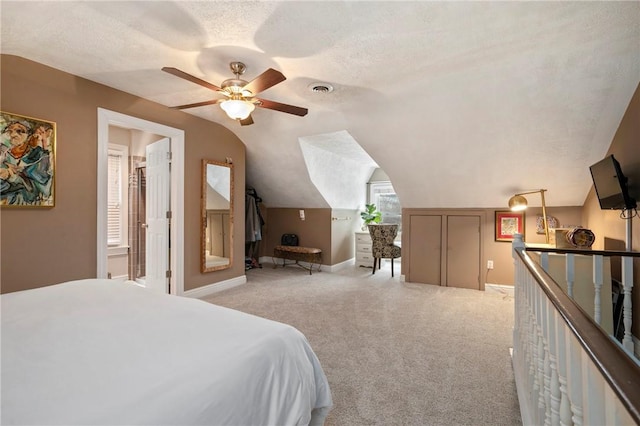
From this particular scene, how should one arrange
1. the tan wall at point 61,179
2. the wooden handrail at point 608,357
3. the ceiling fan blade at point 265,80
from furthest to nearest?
1. the tan wall at point 61,179
2. the ceiling fan blade at point 265,80
3. the wooden handrail at point 608,357

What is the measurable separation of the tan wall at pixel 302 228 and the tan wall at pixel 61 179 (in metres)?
3.26

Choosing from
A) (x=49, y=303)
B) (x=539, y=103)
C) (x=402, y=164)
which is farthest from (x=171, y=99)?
(x=539, y=103)

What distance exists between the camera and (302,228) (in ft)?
19.8

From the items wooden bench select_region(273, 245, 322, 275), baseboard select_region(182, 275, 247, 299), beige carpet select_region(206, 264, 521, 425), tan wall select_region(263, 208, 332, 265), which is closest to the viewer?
beige carpet select_region(206, 264, 521, 425)

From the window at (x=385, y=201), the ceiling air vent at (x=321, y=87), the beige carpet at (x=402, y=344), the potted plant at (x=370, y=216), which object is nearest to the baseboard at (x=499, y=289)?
the beige carpet at (x=402, y=344)

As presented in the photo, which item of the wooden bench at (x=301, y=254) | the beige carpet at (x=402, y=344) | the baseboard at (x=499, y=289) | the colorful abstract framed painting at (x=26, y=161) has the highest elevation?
the colorful abstract framed painting at (x=26, y=161)

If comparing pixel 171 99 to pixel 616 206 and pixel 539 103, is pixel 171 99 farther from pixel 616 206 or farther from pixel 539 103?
pixel 616 206

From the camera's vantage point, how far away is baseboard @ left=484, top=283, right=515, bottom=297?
4.25 m

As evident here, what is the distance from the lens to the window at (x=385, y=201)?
662cm

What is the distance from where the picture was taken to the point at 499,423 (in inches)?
66.2

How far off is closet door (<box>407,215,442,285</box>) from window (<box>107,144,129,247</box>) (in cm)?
465

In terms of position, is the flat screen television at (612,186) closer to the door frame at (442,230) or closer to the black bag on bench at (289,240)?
the door frame at (442,230)

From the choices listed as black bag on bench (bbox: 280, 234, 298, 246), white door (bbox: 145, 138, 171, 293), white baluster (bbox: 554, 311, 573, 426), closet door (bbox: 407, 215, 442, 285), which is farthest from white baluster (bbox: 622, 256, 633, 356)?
black bag on bench (bbox: 280, 234, 298, 246)

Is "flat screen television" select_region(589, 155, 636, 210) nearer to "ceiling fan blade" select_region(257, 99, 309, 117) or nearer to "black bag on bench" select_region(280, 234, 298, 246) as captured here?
"ceiling fan blade" select_region(257, 99, 309, 117)
